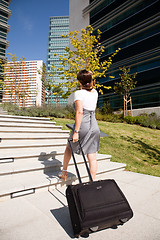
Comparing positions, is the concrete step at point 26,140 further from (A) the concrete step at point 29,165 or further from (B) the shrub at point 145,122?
(B) the shrub at point 145,122

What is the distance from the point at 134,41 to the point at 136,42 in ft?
2.04

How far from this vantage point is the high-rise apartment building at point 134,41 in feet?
71.9

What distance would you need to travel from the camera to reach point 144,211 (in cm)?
220

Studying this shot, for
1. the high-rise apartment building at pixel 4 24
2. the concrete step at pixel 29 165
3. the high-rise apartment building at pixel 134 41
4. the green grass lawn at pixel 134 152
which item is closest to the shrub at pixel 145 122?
the green grass lawn at pixel 134 152

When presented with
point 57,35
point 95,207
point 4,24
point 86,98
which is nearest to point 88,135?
point 86,98

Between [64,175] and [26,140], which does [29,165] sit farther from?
[26,140]

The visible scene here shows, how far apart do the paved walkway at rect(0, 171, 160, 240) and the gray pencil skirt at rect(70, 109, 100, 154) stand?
87 cm

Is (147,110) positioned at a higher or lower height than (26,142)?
higher

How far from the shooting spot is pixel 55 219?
1960 millimetres

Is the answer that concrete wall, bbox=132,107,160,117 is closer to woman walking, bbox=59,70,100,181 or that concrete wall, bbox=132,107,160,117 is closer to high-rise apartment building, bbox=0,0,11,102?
woman walking, bbox=59,70,100,181

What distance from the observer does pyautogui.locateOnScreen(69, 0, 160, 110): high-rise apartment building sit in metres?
21.9

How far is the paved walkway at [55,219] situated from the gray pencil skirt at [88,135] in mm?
870

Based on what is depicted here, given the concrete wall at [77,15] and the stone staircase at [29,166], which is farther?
the concrete wall at [77,15]

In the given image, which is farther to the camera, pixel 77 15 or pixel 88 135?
pixel 77 15
